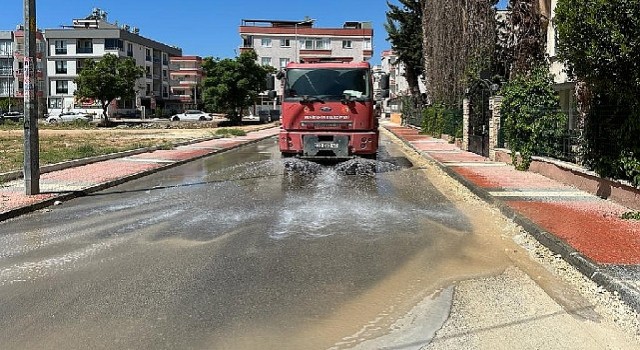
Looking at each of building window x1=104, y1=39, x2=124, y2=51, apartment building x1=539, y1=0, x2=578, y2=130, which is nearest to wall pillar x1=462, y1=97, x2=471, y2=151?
apartment building x1=539, y1=0, x2=578, y2=130

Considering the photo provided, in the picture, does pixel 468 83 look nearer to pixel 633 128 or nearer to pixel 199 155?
pixel 199 155

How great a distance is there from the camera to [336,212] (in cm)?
1047

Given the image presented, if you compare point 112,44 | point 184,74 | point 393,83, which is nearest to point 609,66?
point 112,44

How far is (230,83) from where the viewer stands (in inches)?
2331

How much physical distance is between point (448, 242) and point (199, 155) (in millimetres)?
16604

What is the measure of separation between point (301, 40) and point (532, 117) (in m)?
84.8

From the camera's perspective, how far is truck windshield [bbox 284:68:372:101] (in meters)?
17.1

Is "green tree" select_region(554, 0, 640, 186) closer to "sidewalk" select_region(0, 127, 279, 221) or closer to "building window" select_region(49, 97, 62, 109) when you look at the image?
"sidewalk" select_region(0, 127, 279, 221)

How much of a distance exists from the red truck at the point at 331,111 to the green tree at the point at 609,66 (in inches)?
260

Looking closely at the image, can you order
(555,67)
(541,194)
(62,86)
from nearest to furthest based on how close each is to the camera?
(541,194) → (555,67) → (62,86)

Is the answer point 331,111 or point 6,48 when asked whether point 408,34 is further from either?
point 6,48

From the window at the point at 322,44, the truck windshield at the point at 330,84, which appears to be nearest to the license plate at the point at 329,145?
the truck windshield at the point at 330,84

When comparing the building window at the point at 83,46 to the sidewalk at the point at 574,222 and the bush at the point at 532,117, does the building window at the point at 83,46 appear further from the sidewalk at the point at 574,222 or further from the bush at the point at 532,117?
the sidewalk at the point at 574,222

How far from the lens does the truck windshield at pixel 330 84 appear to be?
56.1 ft
